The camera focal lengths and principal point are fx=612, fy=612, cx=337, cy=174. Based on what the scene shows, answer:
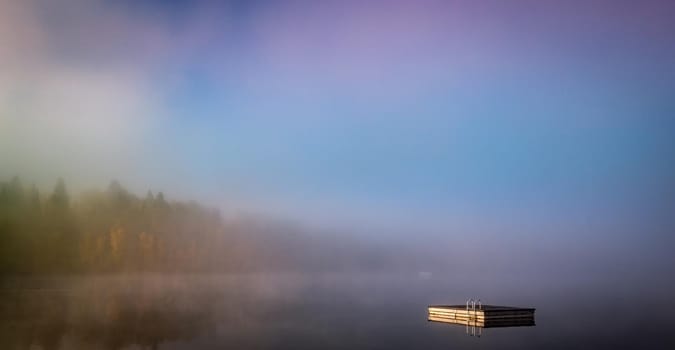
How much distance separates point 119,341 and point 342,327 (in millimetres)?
28480

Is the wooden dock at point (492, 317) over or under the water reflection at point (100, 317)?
over

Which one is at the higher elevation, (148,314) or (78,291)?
(78,291)

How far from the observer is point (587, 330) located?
73750 millimetres

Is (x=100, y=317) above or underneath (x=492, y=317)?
underneath

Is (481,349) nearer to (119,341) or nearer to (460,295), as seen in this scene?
(119,341)

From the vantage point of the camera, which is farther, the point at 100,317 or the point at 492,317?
the point at 100,317

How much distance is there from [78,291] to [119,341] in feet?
27.8

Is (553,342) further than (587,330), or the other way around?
(587,330)

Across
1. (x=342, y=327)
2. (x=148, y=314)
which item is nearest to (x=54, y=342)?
(x=148, y=314)

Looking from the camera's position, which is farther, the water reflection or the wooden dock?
the water reflection

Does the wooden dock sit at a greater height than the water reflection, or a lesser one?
greater

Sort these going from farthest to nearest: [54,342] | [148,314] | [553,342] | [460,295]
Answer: [460,295] < [148,314] < [553,342] < [54,342]

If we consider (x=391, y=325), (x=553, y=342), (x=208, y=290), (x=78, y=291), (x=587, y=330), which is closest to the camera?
(x=553, y=342)

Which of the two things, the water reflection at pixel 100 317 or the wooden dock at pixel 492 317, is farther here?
the water reflection at pixel 100 317
